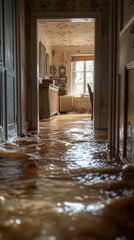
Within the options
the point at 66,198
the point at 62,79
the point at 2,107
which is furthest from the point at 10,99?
the point at 62,79

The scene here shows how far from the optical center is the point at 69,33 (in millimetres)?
8367

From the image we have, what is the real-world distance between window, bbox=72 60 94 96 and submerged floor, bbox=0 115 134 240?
27.8 ft

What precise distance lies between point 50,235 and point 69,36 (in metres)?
8.59

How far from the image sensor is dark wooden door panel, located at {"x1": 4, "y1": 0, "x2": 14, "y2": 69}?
325 centimetres

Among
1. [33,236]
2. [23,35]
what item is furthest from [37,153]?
[23,35]

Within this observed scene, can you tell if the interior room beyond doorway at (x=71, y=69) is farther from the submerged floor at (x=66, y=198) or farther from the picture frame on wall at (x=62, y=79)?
the submerged floor at (x=66, y=198)

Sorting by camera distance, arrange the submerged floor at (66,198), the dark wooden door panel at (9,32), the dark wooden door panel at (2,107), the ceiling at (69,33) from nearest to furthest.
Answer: the submerged floor at (66,198), the dark wooden door panel at (2,107), the dark wooden door panel at (9,32), the ceiling at (69,33)

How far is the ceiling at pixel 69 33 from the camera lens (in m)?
7.35

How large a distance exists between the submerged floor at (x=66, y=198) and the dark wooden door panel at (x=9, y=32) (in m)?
1.64

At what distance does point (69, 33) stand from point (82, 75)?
8.26 feet

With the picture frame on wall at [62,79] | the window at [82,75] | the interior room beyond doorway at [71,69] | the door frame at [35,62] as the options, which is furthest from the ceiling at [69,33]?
the door frame at [35,62]

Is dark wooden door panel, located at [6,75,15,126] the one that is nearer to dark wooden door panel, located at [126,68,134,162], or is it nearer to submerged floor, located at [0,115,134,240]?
submerged floor, located at [0,115,134,240]

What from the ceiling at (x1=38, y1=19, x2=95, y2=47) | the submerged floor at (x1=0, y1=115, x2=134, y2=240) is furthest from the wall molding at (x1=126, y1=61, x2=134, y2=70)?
the ceiling at (x1=38, y1=19, x2=95, y2=47)

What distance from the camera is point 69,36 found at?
8750 mm
